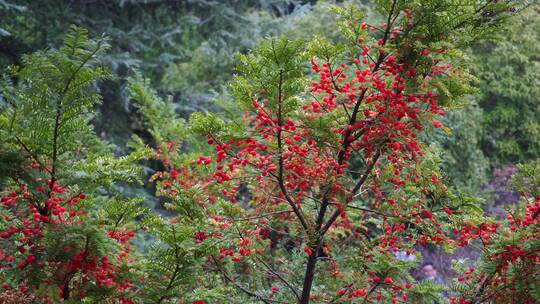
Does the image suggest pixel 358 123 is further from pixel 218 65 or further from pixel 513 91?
pixel 218 65

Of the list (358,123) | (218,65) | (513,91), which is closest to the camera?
(358,123)

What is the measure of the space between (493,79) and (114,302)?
765 centimetres

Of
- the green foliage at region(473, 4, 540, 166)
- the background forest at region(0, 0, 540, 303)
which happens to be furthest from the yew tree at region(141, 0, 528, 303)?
the green foliage at region(473, 4, 540, 166)

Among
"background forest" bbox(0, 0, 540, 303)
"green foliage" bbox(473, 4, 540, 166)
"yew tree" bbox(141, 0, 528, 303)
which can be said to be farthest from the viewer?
"green foliage" bbox(473, 4, 540, 166)

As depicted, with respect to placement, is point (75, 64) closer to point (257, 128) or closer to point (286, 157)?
point (257, 128)

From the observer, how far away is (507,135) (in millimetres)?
8719

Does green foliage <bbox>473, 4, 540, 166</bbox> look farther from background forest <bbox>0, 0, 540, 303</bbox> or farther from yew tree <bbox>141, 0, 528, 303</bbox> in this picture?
yew tree <bbox>141, 0, 528, 303</bbox>

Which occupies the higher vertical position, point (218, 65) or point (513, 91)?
point (513, 91)

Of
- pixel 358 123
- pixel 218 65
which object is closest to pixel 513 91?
pixel 218 65

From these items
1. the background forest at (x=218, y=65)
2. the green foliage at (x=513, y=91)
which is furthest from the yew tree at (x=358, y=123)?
the green foliage at (x=513, y=91)

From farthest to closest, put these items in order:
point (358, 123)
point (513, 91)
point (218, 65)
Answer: point (218, 65) < point (513, 91) < point (358, 123)

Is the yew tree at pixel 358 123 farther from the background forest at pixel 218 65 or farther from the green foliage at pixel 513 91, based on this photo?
the green foliage at pixel 513 91

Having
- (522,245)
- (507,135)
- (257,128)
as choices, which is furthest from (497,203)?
(257,128)

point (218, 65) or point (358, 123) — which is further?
point (218, 65)
